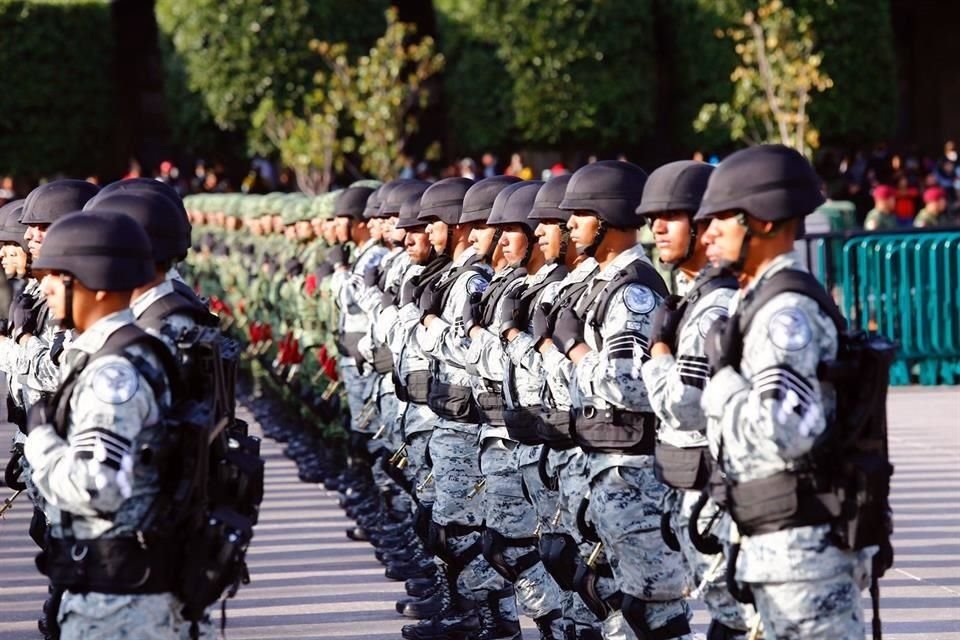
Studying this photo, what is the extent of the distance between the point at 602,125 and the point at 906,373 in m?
20.4

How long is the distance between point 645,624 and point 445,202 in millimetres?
3496

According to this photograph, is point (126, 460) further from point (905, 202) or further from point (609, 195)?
point (905, 202)

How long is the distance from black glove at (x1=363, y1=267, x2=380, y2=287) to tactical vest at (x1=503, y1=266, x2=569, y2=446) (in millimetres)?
4030

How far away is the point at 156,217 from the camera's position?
23.1 feet

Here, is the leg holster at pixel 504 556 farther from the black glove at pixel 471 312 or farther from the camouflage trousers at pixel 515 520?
the black glove at pixel 471 312

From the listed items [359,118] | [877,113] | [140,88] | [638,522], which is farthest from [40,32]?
[638,522]

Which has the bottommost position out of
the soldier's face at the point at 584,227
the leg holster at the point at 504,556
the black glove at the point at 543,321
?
the leg holster at the point at 504,556

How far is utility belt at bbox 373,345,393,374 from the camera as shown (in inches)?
441

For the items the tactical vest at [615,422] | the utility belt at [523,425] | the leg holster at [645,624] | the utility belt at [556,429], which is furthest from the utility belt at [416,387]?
the leg holster at [645,624]

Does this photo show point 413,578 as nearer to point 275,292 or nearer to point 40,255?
point 40,255

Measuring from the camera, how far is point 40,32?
41.7m

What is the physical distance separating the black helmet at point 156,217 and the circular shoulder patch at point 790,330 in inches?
97.1

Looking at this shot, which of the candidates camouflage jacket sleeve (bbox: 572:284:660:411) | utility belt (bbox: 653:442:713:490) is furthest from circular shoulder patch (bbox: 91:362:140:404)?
camouflage jacket sleeve (bbox: 572:284:660:411)

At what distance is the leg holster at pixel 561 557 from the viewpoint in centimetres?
761
